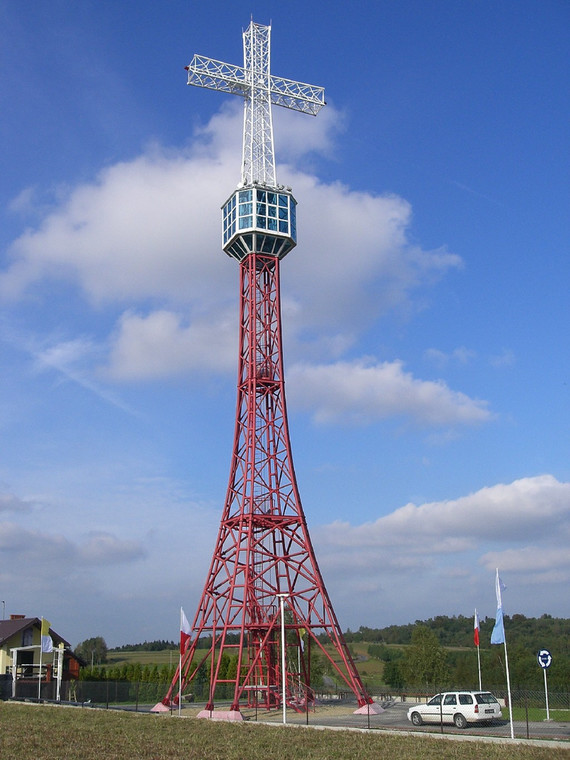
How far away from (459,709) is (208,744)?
33.6 ft

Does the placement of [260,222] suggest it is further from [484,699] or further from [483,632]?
[483,632]

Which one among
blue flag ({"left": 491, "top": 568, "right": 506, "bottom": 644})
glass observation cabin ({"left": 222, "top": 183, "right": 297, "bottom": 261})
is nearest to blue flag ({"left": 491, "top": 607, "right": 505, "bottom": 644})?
blue flag ({"left": 491, "top": 568, "right": 506, "bottom": 644})

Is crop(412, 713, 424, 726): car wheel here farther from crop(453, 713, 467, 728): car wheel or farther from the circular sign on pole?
the circular sign on pole

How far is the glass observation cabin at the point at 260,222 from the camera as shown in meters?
38.5

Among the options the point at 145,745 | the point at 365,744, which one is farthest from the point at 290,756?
the point at 145,745

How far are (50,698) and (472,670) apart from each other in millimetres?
43623

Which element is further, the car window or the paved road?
the car window

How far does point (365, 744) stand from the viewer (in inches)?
834

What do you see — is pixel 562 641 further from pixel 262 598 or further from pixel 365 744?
pixel 365 744

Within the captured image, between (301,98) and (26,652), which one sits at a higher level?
(301,98)

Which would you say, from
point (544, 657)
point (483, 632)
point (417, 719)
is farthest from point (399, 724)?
point (483, 632)

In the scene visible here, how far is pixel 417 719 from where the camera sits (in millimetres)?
28391

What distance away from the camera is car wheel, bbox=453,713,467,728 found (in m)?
27.0

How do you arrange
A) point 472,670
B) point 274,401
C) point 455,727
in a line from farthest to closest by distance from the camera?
1. point 472,670
2. point 274,401
3. point 455,727
